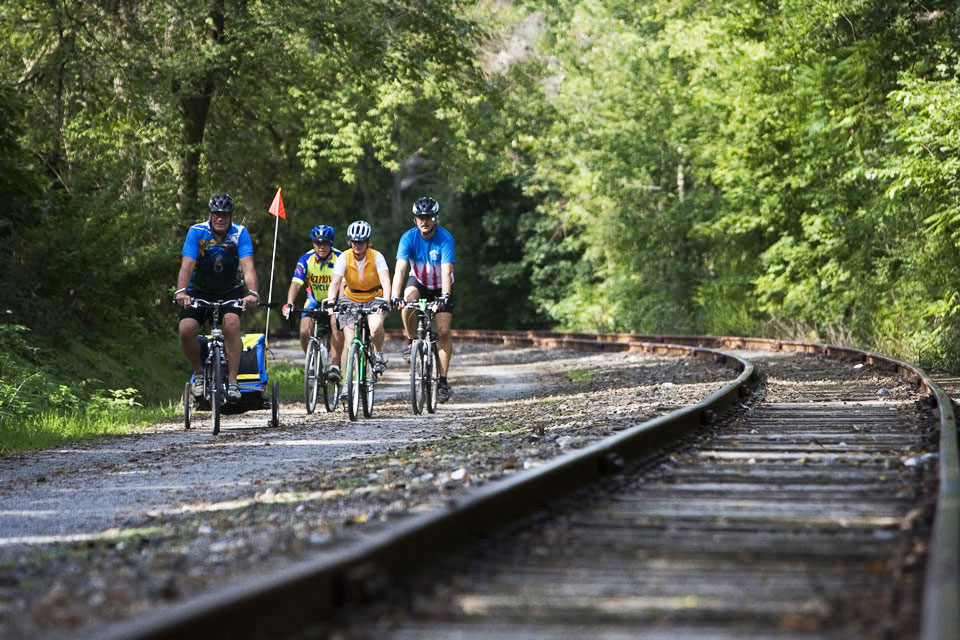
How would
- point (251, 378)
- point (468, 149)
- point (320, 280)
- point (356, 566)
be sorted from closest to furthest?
point (356, 566) → point (251, 378) → point (320, 280) → point (468, 149)

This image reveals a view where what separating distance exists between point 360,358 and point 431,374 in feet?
3.40

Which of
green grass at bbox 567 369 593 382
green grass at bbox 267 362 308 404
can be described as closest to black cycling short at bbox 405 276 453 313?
green grass at bbox 267 362 308 404

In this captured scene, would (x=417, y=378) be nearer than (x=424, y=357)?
No

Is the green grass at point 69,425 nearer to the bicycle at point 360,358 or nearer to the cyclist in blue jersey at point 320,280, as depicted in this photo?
the cyclist in blue jersey at point 320,280

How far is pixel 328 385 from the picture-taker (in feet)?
47.6

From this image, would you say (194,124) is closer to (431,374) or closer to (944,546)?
(431,374)

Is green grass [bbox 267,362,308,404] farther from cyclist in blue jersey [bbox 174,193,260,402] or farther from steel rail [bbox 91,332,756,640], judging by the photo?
steel rail [bbox 91,332,756,640]

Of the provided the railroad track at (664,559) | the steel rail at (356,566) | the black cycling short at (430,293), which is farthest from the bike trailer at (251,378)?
the steel rail at (356,566)

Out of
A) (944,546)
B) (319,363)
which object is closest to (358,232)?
(319,363)

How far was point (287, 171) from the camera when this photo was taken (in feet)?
103

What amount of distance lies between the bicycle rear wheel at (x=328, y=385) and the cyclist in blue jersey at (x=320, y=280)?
6 centimetres

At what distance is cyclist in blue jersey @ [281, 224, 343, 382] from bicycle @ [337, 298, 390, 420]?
2.14ft

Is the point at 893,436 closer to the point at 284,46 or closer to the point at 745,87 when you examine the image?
the point at 284,46

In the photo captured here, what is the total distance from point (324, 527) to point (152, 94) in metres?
17.3
